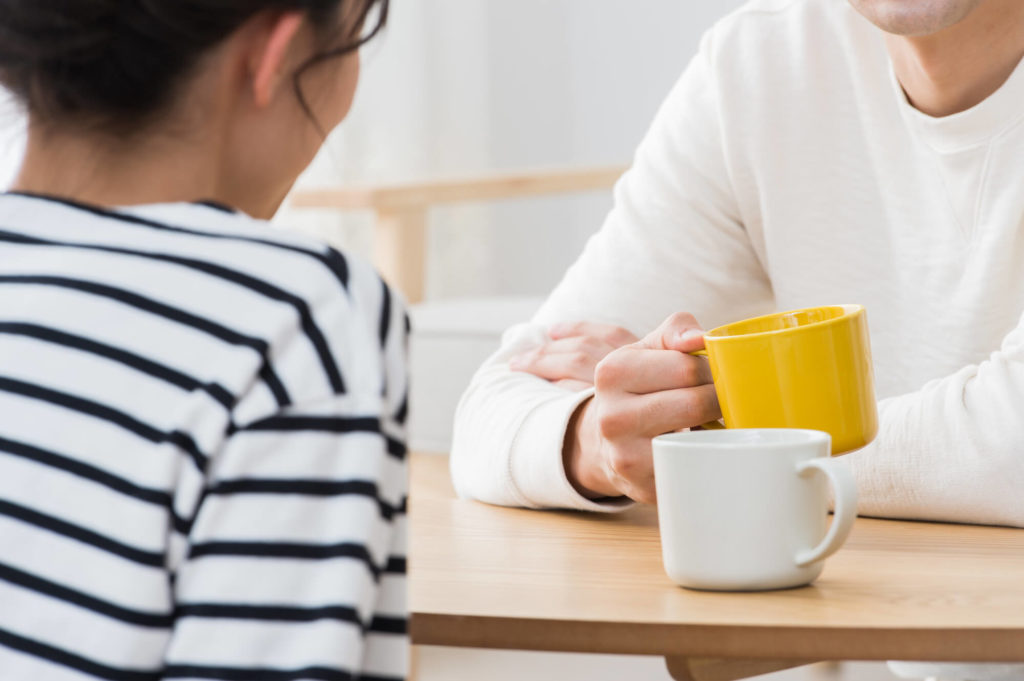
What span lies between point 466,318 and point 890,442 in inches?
45.7

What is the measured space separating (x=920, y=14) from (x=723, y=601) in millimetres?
553

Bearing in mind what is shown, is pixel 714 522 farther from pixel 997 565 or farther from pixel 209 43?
pixel 209 43

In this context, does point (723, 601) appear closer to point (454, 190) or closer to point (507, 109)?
point (454, 190)

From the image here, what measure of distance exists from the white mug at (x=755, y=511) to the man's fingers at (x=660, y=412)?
137 mm

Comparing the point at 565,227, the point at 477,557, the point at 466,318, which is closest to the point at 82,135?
the point at 477,557

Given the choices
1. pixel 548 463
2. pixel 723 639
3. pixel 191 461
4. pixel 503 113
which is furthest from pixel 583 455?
pixel 503 113

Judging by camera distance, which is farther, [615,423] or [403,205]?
[403,205]

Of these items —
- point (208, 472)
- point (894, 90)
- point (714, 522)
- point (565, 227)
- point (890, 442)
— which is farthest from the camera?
point (565, 227)

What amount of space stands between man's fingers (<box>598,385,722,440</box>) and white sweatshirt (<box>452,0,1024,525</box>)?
117 mm

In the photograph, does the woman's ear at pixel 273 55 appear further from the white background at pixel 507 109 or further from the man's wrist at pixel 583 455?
the white background at pixel 507 109

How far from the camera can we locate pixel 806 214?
3.65 feet

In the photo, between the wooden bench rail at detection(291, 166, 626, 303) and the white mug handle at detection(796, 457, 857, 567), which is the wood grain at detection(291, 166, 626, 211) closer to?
the wooden bench rail at detection(291, 166, 626, 303)

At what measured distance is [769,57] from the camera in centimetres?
112

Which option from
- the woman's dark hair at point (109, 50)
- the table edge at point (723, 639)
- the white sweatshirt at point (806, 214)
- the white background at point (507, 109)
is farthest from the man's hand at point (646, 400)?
the white background at point (507, 109)
